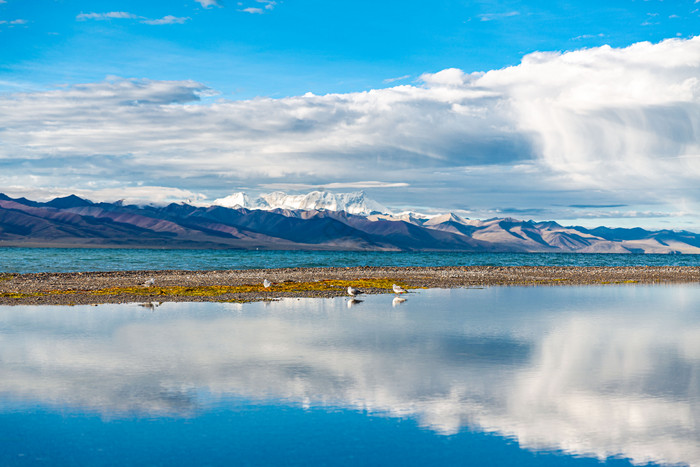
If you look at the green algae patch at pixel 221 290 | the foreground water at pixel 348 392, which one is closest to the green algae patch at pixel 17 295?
the green algae patch at pixel 221 290

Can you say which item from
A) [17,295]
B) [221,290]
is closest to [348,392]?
[221,290]

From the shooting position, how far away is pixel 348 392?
49.7 ft

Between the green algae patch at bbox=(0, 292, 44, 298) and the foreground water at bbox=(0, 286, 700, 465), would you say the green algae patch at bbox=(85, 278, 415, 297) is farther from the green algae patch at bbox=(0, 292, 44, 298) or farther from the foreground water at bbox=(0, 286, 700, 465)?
the foreground water at bbox=(0, 286, 700, 465)

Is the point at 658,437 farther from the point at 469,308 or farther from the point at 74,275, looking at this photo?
the point at 74,275

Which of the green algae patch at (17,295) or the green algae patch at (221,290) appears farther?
the green algae patch at (221,290)

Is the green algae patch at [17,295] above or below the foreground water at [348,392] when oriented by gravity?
below

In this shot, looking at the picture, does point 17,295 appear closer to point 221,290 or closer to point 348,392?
point 221,290

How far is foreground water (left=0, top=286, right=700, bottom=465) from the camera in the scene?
1148 cm

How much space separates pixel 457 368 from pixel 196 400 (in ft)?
23.7

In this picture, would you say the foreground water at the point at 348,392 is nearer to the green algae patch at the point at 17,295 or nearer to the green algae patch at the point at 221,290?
the green algae patch at the point at 221,290

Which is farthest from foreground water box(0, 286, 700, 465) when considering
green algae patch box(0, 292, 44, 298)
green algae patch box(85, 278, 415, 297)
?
green algae patch box(0, 292, 44, 298)

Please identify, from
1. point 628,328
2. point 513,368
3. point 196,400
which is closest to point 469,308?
point 628,328

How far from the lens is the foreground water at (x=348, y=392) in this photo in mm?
11477

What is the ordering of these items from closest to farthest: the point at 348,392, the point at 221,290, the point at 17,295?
1. the point at 348,392
2. the point at 17,295
3. the point at 221,290
